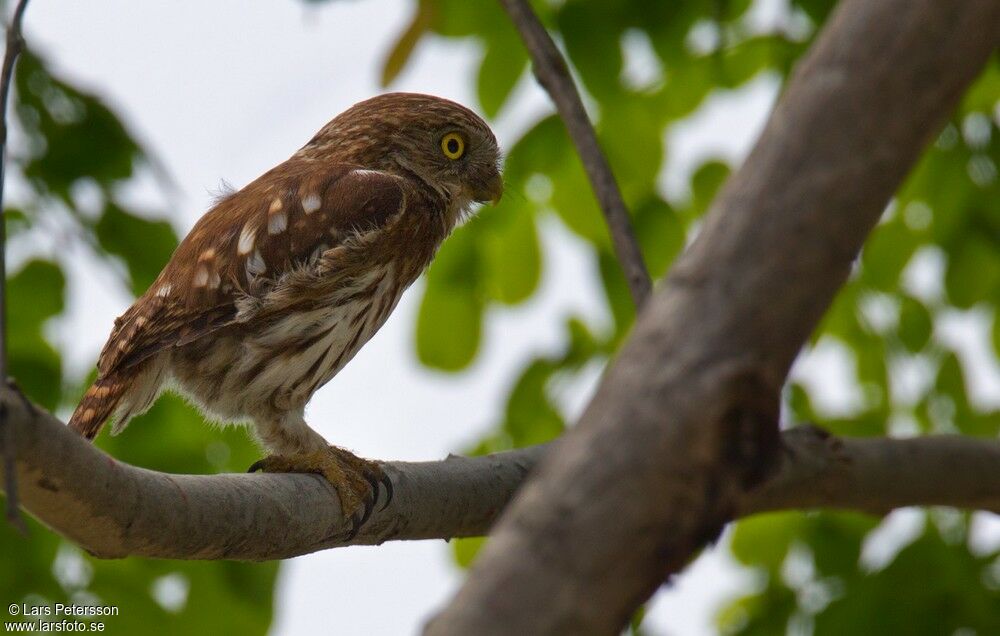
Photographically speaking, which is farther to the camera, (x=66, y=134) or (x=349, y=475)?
(x=66, y=134)

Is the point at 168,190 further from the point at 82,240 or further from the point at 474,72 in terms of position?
the point at 474,72

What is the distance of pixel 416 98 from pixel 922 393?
219 centimetres

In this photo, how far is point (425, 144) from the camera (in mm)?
4547

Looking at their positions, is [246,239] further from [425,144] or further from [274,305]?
[425,144]

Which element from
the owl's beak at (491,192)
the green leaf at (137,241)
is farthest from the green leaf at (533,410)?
the green leaf at (137,241)

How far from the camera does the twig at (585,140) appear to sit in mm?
3137

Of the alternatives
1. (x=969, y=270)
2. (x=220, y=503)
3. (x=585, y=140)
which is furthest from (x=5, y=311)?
(x=969, y=270)

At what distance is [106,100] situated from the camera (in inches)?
143

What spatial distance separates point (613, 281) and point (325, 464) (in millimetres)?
1219

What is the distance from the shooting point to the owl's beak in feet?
14.4

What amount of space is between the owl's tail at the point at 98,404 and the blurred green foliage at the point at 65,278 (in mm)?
201

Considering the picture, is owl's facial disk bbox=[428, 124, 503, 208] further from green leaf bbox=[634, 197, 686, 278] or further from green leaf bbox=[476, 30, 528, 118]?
green leaf bbox=[634, 197, 686, 278]

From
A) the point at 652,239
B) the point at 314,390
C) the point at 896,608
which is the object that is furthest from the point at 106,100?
the point at 896,608

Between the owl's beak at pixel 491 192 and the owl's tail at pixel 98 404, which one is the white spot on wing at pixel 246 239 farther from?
the owl's beak at pixel 491 192
